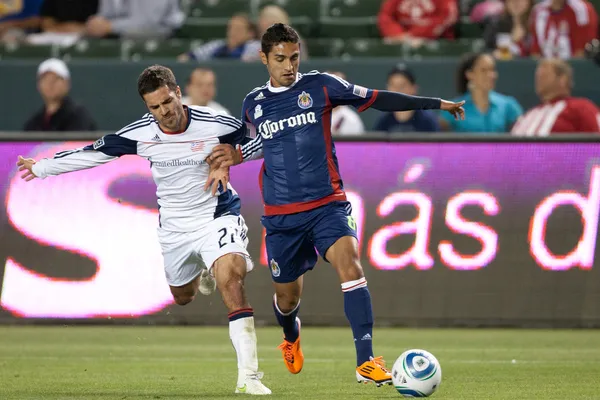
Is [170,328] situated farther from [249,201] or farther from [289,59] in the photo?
[289,59]

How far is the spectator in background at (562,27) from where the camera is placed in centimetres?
1397

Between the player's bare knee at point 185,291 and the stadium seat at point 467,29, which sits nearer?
the player's bare knee at point 185,291

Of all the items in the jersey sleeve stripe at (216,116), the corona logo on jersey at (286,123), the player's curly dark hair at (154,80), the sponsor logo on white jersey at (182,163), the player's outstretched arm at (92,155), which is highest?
the player's curly dark hair at (154,80)

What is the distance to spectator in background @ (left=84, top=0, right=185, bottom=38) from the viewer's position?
52.5 ft

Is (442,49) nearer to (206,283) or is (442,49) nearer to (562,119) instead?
(562,119)

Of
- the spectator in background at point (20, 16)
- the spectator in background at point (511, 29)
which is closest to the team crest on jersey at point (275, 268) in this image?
the spectator in background at point (511, 29)

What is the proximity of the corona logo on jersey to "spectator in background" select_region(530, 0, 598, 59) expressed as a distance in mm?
7278

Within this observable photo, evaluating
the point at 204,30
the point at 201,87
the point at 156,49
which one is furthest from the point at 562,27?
the point at 156,49

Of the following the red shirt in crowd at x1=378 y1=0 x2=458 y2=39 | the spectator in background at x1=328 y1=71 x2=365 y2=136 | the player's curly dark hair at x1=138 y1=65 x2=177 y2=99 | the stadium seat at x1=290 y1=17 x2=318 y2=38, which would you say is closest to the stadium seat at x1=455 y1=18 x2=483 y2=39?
the red shirt in crowd at x1=378 y1=0 x2=458 y2=39

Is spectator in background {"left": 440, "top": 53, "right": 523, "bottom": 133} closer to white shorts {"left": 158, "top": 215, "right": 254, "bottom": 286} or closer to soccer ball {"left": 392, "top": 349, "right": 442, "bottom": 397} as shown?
white shorts {"left": 158, "top": 215, "right": 254, "bottom": 286}

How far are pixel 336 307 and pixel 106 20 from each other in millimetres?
6966

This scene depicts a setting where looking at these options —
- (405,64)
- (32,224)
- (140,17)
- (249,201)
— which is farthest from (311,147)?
(140,17)

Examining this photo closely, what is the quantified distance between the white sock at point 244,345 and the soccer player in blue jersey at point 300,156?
0.62 meters

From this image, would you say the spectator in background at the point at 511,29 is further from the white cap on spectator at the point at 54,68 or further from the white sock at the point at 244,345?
the white sock at the point at 244,345
